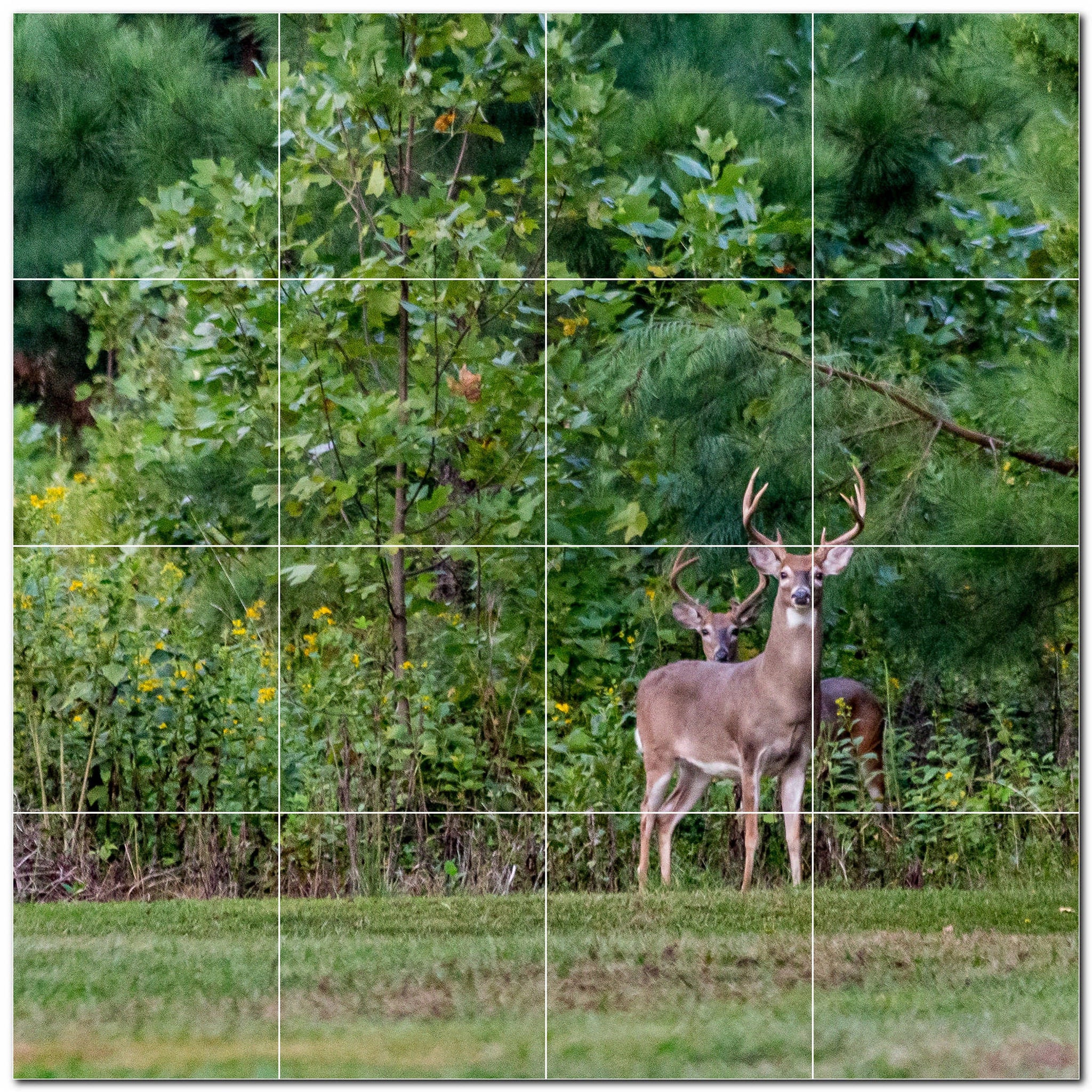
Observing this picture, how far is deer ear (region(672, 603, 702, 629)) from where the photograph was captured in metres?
5.19

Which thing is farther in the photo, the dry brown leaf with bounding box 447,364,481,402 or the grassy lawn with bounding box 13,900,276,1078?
the dry brown leaf with bounding box 447,364,481,402

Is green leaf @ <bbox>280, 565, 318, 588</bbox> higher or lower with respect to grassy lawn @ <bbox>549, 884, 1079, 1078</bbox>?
higher

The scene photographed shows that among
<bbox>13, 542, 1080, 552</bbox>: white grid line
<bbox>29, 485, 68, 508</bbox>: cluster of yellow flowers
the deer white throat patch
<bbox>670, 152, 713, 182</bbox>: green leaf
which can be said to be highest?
<bbox>670, 152, 713, 182</bbox>: green leaf

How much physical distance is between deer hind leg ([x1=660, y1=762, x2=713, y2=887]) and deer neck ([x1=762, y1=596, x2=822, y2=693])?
405 millimetres

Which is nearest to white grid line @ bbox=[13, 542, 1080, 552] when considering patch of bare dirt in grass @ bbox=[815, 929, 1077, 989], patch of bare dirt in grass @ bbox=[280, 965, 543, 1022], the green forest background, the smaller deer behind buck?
the green forest background

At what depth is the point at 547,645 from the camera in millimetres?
5188

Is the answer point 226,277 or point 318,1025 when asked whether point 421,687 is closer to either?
point 318,1025

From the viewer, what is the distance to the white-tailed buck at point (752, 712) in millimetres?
5172

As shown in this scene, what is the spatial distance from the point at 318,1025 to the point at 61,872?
885mm

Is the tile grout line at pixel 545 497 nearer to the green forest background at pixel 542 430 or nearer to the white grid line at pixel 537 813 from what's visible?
the green forest background at pixel 542 430

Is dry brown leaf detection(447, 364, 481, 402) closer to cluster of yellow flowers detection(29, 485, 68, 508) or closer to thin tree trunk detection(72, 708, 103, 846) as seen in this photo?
cluster of yellow flowers detection(29, 485, 68, 508)

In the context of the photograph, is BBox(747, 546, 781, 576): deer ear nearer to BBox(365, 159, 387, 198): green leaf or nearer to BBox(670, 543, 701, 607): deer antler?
BBox(670, 543, 701, 607): deer antler

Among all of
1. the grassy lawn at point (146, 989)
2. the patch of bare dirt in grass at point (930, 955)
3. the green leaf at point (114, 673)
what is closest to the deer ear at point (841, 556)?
the patch of bare dirt in grass at point (930, 955)

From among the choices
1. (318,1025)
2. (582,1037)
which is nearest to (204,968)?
(318,1025)
